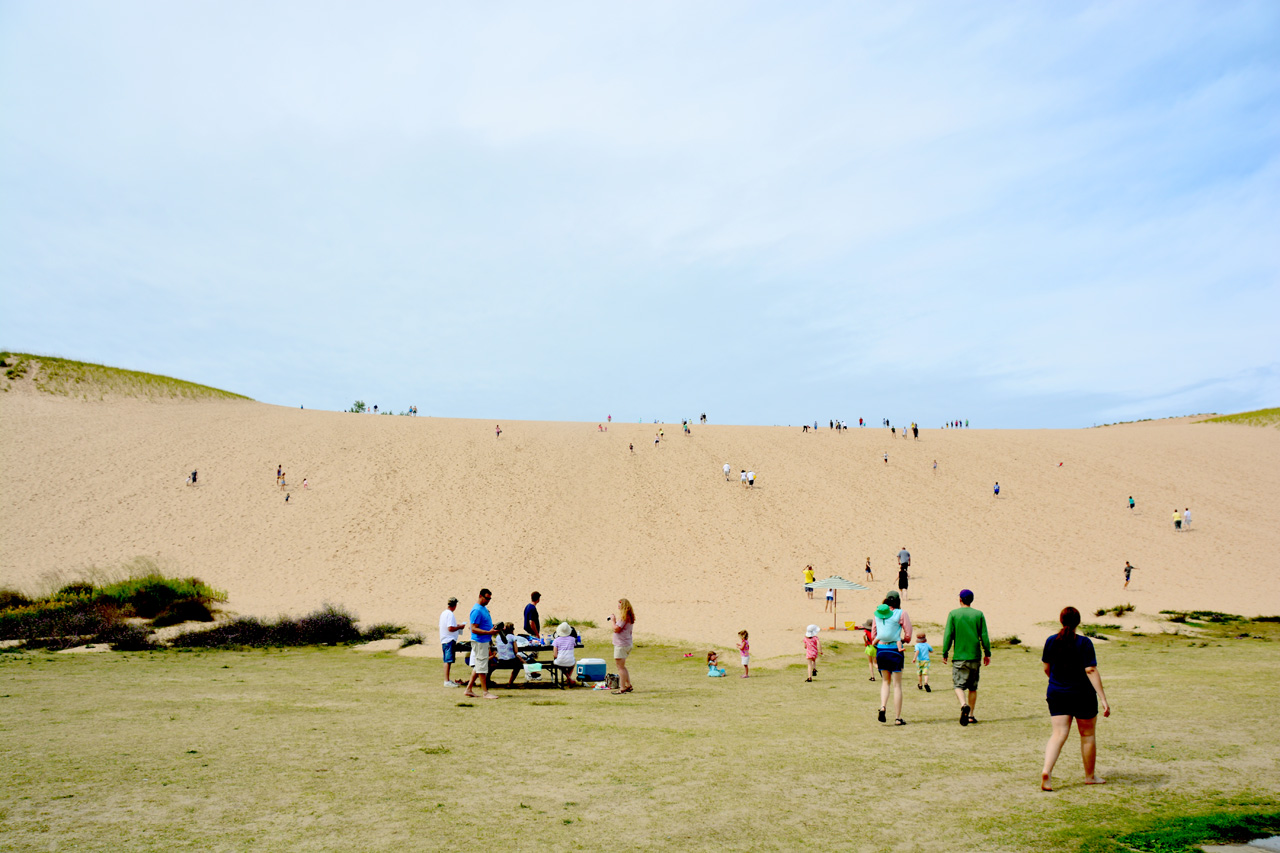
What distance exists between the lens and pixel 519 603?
3097 centimetres

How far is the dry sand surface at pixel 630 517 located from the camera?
3122cm

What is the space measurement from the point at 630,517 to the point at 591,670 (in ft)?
96.8

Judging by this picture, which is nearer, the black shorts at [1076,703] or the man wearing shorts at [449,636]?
the black shorts at [1076,703]

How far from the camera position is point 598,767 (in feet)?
25.1

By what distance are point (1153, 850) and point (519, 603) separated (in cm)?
2777

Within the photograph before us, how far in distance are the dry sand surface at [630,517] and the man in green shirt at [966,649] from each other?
9.61 m

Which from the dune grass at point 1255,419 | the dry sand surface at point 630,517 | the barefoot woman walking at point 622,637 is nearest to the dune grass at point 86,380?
the dry sand surface at point 630,517

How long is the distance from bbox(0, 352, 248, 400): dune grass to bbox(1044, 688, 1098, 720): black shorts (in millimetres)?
71039

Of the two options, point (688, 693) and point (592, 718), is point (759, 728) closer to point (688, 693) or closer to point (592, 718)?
point (592, 718)

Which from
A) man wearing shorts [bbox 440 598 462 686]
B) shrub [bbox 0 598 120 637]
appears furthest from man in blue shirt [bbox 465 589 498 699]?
shrub [bbox 0 598 120 637]

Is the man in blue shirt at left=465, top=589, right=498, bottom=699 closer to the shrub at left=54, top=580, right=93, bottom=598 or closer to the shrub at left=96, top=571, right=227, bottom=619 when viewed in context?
the shrub at left=96, top=571, right=227, bottom=619

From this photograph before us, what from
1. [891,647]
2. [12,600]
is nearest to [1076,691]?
[891,647]

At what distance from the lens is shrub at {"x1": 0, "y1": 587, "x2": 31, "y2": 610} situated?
2377cm

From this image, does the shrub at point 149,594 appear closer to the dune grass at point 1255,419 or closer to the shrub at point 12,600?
the shrub at point 12,600
